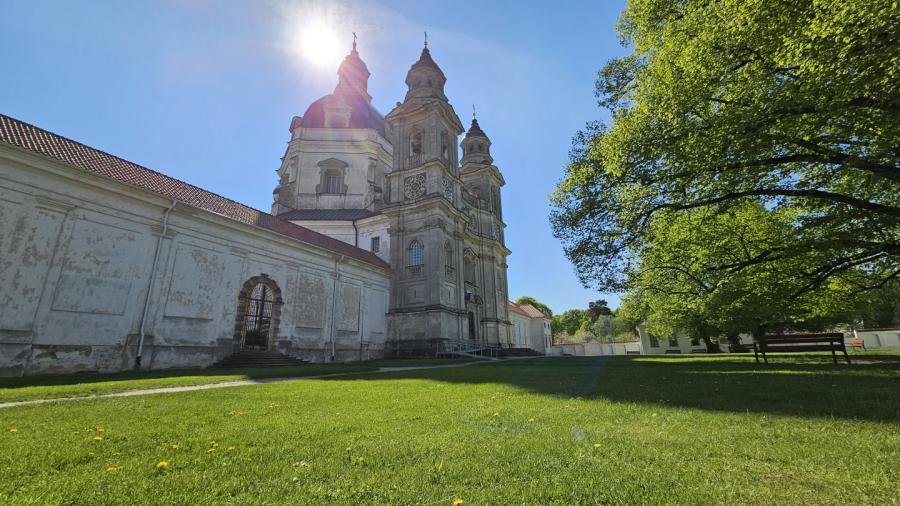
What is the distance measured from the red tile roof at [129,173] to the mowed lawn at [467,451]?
11373 millimetres

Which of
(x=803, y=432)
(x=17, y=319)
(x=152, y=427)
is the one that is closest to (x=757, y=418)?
(x=803, y=432)

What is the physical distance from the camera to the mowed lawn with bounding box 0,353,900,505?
95.5 inches

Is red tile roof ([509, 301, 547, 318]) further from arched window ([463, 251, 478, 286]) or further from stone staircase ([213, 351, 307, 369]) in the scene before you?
stone staircase ([213, 351, 307, 369])

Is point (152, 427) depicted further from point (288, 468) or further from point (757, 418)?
point (757, 418)

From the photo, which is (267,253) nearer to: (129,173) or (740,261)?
(129,173)

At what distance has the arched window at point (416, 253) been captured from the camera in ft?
85.5

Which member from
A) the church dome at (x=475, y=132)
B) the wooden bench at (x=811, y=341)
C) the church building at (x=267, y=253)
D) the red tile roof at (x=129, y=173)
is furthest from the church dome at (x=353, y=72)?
the wooden bench at (x=811, y=341)

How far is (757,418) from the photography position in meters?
4.20

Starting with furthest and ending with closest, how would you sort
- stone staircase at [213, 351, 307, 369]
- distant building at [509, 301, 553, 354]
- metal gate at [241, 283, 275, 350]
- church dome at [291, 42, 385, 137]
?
distant building at [509, 301, 553, 354]
church dome at [291, 42, 385, 137]
metal gate at [241, 283, 275, 350]
stone staircase at [213, 351, 307, 369]

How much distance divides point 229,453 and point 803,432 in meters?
5.09

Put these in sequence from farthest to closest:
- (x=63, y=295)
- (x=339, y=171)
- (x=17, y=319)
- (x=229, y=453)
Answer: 1. (x=339, y=171)
2. (x=63, y=295)
3. (x=17, y=319)
4. (x=229, y=453)

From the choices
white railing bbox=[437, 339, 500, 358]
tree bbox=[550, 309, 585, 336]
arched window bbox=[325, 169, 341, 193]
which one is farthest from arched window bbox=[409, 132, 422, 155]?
tree bbox=[550, 309, 585, 336]

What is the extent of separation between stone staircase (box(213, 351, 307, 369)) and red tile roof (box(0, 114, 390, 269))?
5.67 meters

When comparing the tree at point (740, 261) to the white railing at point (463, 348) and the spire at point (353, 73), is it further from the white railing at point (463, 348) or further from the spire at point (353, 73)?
the spire at point (353, 73)
